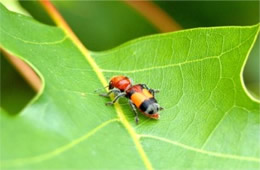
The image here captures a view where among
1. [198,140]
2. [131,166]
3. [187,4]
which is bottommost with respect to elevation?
[187,4]

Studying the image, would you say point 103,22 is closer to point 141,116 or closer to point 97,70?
point 97,70

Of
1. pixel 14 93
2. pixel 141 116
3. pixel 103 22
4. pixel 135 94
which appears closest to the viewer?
pixel 141 116

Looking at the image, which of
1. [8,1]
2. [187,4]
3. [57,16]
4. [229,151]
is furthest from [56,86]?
[187,4]

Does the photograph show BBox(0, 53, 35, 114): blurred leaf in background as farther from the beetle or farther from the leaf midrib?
the beetle

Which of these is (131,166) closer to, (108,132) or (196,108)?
(108,132)

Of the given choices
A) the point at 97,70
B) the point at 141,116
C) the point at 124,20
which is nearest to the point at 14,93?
the point at 124,20

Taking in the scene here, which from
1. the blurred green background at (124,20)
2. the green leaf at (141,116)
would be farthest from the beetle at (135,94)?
the blurred green background at (124,20)
